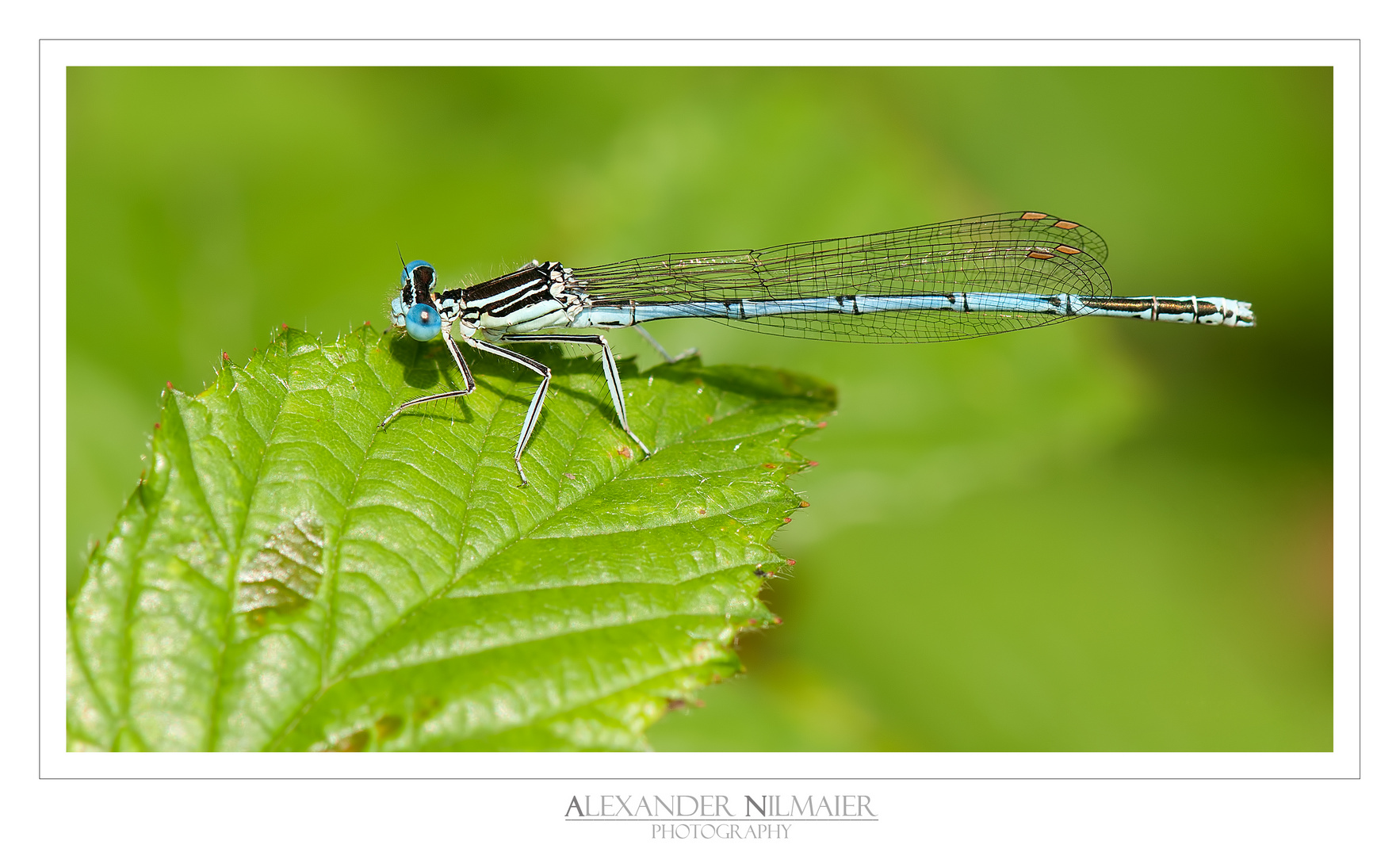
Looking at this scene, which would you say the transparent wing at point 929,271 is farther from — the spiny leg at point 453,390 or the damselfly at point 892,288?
the spiny leg at point 453,390

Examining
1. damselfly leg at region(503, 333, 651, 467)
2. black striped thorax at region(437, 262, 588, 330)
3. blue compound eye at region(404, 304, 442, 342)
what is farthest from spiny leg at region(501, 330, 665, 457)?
blue compound eye at region(404, 304, 442, 342)

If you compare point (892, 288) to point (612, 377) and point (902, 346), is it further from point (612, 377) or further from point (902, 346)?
point (612, 377)

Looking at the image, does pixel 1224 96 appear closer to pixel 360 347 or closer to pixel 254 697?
pixel 360 347

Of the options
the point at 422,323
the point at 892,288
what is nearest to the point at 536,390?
the point at 422,323

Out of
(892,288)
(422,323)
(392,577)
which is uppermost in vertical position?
(892,288)

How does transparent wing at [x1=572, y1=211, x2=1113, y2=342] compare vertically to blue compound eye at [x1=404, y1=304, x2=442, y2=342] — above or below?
above

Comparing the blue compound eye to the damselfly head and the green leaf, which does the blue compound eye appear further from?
the green leaf

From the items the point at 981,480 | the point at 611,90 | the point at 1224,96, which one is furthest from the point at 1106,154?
the point at 611,90
